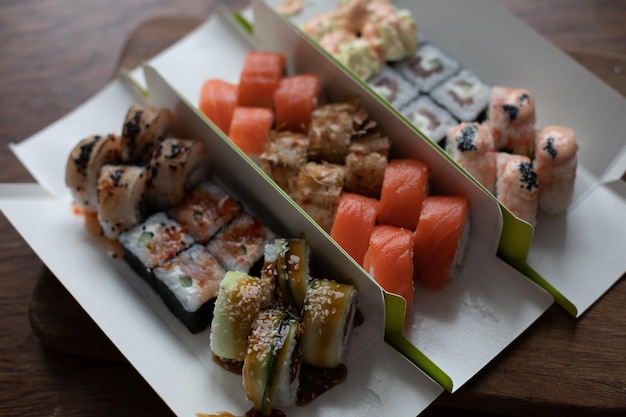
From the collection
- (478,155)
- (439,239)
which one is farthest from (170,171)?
(478,155)

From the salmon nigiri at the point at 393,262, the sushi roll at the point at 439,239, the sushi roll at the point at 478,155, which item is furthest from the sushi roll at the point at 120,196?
the sushi roll at the point at 478,155

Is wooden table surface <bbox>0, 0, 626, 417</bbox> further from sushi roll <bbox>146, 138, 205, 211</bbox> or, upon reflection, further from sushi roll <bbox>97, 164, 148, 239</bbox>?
sushi roll <bbox>146, 138, 205, 211</bbox>

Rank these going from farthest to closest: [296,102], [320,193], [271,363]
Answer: [296,102] < [320,193] < [271,363]

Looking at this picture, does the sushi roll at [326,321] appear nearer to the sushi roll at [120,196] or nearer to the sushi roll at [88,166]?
the sushi roll at [120,196]

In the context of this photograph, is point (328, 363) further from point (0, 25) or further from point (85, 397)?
point (0, 25)

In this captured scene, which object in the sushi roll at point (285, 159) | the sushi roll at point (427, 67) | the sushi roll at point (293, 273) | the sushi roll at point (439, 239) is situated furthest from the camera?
the sushi roll at point (427, 67)

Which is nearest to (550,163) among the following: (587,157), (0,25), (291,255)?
(587,157)

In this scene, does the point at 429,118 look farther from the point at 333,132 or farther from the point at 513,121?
the point at 333,132
